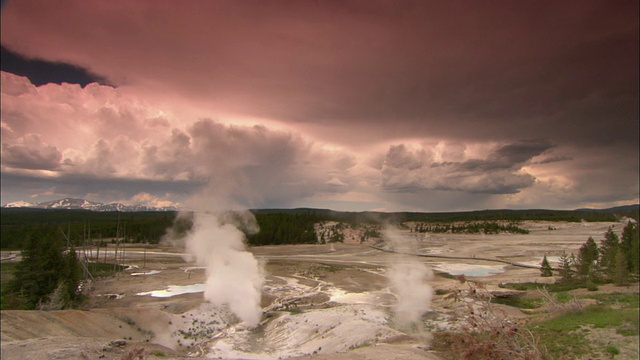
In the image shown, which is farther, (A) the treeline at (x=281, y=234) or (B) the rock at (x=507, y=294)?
(A) the treeline at (x=281, y=234)

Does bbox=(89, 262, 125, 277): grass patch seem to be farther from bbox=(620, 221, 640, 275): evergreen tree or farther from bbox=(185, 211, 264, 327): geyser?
bbox=(620, 221, 640, 275): evergreen tree

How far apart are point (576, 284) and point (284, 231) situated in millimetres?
77158

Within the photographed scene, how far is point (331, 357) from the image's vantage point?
1505 centimetres

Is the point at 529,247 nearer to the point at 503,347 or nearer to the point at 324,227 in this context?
the point at 324,227

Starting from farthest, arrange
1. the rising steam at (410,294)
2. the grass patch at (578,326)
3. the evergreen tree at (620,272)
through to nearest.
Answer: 1. the evergreen tree at (620,272)
2. the rising steam at (410,294)
3. the grass patch at (578,326)

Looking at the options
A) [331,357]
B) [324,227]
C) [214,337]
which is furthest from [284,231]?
[331,357]

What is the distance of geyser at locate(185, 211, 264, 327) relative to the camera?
96.4ft

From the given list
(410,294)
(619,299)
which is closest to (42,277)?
(410,294)

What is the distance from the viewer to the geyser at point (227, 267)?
2938 centimetres

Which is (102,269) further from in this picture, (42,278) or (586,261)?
(586,261)

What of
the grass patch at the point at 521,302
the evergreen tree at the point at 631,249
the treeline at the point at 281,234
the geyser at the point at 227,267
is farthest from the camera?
the treeline at the point at 281,234

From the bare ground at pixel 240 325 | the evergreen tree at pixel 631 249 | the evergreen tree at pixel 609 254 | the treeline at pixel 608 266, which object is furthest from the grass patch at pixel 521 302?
the evergreen tree at pixel 631 249

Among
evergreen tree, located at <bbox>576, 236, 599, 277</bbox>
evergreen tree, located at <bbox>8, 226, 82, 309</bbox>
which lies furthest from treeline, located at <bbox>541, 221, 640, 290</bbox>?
evergreen tree, located at <bbox>8, 226, 82, 309</bbox>

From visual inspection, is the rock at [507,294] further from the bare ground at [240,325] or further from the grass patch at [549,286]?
the bare ground at [240,325]
